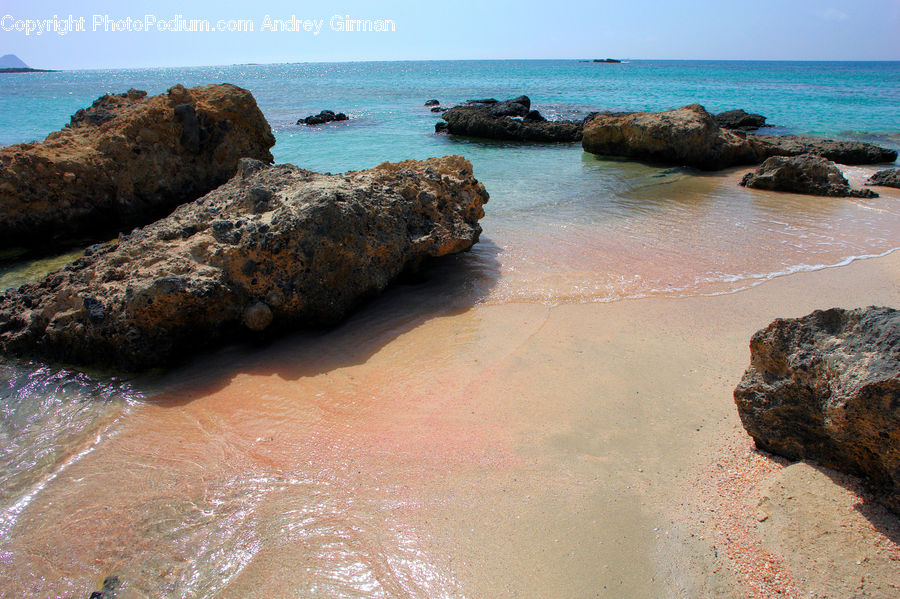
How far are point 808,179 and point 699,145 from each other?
138 inches

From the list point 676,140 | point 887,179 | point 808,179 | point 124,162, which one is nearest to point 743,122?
point 676,140

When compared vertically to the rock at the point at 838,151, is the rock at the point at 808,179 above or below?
below

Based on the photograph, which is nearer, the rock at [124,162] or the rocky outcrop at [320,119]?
the rock at [124,162]

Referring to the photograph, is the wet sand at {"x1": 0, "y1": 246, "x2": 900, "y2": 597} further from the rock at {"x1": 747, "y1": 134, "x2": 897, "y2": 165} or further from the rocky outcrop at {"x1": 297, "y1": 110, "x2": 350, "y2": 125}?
the rocky outcrop at {"x1": 297, "y1": 110, "x2": 350, "y2": 125}

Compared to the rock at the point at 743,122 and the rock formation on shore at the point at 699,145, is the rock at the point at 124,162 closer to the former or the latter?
the rock formation on shore at the point at 699,145

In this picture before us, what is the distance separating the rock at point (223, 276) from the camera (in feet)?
14.5

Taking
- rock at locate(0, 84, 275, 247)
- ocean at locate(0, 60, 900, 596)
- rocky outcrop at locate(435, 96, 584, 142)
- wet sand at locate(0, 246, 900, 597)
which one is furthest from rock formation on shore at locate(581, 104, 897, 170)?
wet sand at locate(0, 246, 900, 597)

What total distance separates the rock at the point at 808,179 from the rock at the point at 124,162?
34.8 ft

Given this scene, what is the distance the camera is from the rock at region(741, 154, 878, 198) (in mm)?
10469

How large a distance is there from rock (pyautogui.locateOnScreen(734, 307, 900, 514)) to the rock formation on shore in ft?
41.4

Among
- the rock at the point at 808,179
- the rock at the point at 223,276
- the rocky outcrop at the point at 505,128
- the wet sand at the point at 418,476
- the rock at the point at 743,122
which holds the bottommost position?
the wet sand at the point at 418,476

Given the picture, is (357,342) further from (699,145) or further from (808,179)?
(699,145)

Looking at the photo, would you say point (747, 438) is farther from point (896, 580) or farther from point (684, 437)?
point (896, 580)

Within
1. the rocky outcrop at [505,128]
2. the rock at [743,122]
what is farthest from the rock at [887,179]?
the rock at [743,122]
